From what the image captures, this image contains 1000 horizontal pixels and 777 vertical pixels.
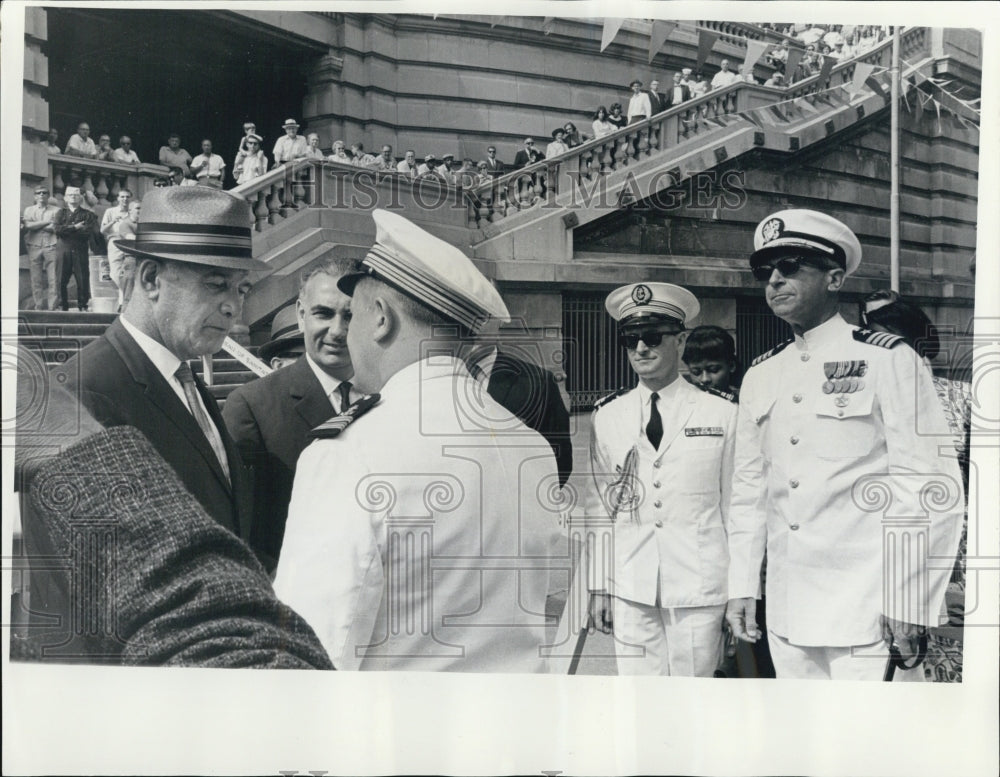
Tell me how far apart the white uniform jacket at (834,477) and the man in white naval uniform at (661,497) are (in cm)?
13

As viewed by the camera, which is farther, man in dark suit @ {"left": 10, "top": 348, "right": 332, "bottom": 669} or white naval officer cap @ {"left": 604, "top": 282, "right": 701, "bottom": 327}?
white naval officer cap @ {"left": 604, "top": 282, "right": 701, "bottom": 327}

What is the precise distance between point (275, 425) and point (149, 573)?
926 millimetres

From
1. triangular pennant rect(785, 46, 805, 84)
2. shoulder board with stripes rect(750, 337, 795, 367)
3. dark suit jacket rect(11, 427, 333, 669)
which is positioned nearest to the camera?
dark suit jacket rect(11, 427, 333, 669)

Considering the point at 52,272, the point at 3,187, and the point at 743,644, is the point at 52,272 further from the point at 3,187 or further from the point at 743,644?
the point at 743,644

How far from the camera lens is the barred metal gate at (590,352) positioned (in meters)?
4.81

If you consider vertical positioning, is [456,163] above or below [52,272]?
above

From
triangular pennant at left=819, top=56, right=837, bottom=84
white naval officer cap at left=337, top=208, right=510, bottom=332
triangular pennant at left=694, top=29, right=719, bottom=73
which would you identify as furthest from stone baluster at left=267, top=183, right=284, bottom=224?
triangular pennant at left=819, top=56, right=837, bottom=84

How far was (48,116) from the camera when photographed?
4.82 m

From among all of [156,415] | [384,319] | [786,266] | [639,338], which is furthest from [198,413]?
[786,266]

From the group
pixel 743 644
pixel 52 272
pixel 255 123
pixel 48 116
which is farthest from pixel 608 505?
pixel 48 116

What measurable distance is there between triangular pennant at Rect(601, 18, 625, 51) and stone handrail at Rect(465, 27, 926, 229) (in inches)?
16.7

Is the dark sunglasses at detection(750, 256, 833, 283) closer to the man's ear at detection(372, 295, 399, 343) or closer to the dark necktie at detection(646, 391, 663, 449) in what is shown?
the dark necktie at detection(646, 391, 663, 449)

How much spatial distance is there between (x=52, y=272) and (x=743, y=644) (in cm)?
389

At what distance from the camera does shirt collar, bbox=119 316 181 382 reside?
4.79 m
